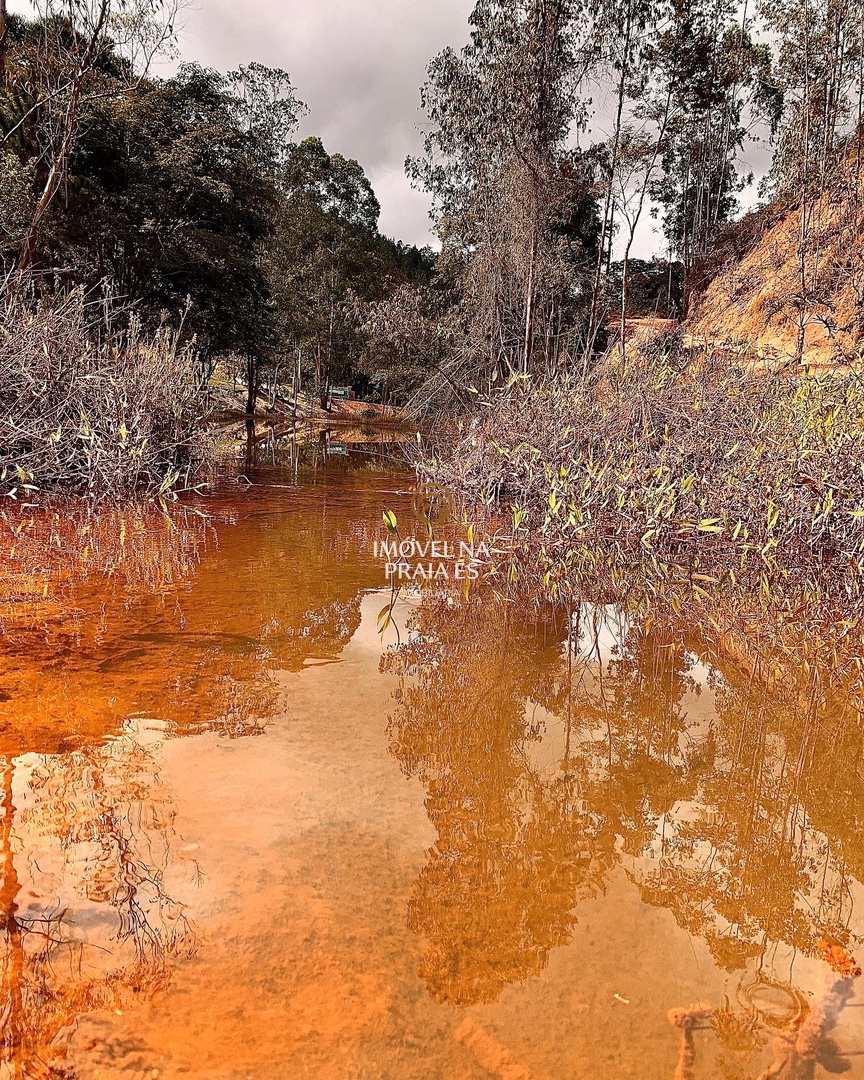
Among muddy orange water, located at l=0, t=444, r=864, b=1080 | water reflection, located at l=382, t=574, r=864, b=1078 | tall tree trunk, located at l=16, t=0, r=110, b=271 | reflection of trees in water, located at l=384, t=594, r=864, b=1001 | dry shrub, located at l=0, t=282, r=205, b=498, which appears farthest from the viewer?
tall tree trunk, located at l=16, t=0, r=110, b=271

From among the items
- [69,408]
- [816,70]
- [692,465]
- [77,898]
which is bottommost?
[77,898]

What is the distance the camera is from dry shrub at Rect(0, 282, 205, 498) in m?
6.70

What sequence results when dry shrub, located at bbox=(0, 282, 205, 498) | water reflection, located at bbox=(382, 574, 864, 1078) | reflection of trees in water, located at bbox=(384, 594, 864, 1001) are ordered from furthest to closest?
1. dry shrub, located at bbox=(0, 282, 205, 498)
2. reflection of trees in water, located at bbox=(384, 594, 864, 1001)
3. water reflection, located at bbox=(382, 574, 864, 1078)

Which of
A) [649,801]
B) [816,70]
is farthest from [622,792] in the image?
[816,70]

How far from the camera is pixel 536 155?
12547 millimetres

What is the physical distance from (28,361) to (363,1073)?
710cm

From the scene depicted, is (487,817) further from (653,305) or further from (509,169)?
(653,305)

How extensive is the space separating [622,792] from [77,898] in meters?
1.51

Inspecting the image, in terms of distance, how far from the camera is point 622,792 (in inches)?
90.4

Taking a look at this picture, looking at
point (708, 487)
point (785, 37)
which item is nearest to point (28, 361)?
point (708, 487)

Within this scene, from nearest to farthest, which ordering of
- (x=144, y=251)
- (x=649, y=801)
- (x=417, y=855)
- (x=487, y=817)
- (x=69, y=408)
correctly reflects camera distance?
(x=417, y=855)
(x=487, y=817)
(x=649, y=801)
(x=69, y=408)
(x=144, y=251)

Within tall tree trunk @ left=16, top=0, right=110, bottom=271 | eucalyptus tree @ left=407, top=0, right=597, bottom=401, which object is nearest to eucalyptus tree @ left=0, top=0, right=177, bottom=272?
tall tree trunk @ left=16, top=0, right=110, bottom=271

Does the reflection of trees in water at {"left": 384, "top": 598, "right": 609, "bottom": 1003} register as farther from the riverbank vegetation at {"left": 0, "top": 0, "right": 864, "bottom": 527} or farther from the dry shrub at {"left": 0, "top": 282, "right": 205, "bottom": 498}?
the dry shrub at {"left": 0, "top": 282, "right": 205, "bottom": 498}

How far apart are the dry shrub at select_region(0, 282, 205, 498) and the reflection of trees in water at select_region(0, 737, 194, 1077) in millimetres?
4773
